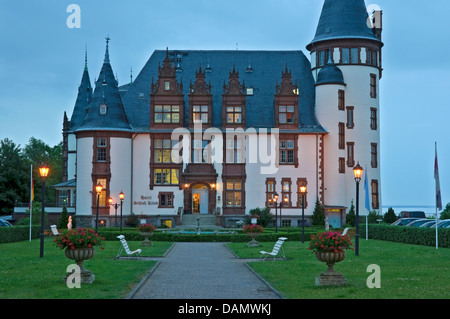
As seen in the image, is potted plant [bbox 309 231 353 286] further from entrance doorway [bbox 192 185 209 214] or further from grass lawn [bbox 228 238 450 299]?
entrance doorway [bbox 192 185 209 214]

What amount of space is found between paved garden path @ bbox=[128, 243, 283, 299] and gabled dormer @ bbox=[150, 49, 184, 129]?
29.3 meters

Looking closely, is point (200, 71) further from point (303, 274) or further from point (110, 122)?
point (303, 274)

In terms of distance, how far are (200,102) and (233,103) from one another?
2.97m

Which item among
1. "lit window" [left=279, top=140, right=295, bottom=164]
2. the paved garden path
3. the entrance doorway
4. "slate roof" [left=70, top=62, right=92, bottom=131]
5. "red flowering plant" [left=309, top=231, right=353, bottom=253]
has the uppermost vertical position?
"slate roof" [left=70, top=62, right=92, bottom=131]

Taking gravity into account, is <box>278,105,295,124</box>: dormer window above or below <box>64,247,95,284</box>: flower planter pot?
above

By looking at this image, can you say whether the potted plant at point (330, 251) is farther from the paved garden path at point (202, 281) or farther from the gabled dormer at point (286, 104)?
the gabled dormer at point (286, 104)

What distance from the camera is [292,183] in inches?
2350

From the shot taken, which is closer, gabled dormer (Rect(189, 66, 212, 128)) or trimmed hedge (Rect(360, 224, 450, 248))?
trimmed hedge (Rect(360, 224, 450, 248))

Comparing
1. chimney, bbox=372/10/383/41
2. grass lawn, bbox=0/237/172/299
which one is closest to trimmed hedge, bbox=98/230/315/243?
grass lawn, bbox=0/237/172/299

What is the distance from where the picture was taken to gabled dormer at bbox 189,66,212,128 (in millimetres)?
59219

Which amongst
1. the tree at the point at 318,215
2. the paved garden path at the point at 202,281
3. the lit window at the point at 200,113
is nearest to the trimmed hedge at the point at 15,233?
the paved garden path at the point at 202,281

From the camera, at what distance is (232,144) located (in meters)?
59.4

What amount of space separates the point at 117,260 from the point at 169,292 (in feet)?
34.6
